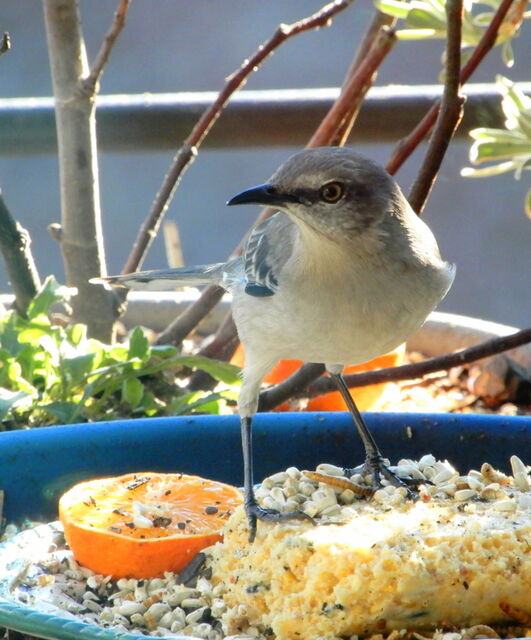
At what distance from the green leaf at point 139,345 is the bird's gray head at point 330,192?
3.67 ft

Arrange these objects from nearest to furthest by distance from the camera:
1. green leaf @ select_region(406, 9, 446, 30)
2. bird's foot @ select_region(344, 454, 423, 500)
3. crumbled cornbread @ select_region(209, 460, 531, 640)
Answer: crumbled cornbread @ select_region(209, 460, 531, 640), bird's foot @ select_region(344, 454, 423, 500), green leaf @ select_region(406, 9, 446, 30)

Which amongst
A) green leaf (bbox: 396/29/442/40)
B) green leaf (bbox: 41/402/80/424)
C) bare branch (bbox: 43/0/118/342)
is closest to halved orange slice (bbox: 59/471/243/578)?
green leaf (bbox: 41/402/80/424)

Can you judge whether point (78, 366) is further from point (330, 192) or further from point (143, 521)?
point (330, 192)

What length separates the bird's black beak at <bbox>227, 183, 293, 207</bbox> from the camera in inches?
97.4

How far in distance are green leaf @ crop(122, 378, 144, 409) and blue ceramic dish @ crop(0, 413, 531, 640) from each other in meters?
0.53

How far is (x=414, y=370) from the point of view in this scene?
350 centimetres

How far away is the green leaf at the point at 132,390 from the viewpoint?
359 centimetres

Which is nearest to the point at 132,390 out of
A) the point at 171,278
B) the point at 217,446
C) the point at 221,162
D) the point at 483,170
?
the point at 171,278

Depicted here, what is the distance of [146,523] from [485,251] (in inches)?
366

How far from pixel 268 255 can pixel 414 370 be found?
766mm

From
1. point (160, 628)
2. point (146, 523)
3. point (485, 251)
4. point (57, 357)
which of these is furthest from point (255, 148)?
point (485, 251)

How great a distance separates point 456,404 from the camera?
14.3ft

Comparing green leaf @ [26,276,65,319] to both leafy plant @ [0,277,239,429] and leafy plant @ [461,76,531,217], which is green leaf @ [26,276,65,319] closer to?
leafy plant @ [0,277,239,429]

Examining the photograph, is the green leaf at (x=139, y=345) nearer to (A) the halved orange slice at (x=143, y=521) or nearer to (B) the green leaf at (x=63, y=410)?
(B) the green leaf at (x=63, y=410)
